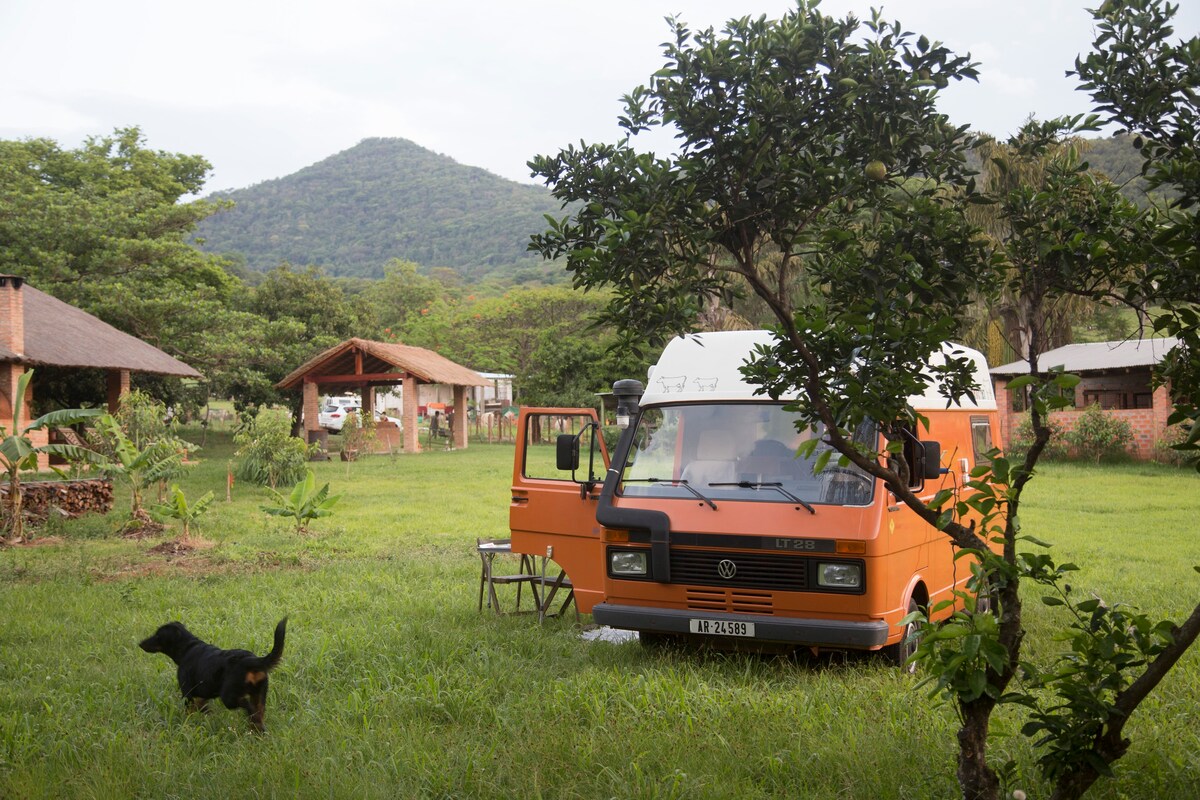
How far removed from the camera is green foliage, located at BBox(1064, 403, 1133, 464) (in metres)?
26.5

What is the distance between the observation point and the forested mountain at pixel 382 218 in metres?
115

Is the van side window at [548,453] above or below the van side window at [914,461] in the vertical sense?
below

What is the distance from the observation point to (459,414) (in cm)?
4053

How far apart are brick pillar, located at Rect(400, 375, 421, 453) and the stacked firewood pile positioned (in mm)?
18429

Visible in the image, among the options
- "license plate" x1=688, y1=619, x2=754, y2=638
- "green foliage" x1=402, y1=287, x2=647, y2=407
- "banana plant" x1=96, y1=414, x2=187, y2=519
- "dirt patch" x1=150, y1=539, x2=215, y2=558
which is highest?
"green foliage" x1=402, y1=287, x2=647, y2=407

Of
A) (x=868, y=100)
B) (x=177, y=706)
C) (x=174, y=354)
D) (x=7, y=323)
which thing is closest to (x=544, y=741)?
(x=177, y=706)

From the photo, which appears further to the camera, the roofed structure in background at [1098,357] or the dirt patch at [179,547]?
the roofed structure in background at [1098,357]

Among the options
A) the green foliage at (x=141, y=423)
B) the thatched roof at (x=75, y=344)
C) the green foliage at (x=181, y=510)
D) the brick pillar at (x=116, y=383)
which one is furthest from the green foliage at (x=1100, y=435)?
the brick pillar at (x=116, y=383)

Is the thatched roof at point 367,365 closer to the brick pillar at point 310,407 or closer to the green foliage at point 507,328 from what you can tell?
the brick pillar at point 310,407

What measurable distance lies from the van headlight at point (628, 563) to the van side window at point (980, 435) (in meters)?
3.70

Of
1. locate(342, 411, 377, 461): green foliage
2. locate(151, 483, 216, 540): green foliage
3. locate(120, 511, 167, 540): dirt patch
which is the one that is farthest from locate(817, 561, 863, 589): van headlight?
locate(342, 411, 377, 461): green foliage

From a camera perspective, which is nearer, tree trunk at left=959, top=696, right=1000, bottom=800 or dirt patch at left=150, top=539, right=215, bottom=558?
tree trunk at left=959, top=696, right=1000, bottom=800

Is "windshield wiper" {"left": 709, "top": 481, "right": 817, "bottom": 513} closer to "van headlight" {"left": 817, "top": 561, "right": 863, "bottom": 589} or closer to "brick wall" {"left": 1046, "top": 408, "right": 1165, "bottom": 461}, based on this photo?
"van headlight" {"left": 817, "top": 561, "right": 863, "bottom": 589}

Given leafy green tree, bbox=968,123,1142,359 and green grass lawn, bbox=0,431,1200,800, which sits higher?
leafy green tree, bbox=968,123,1142,359
